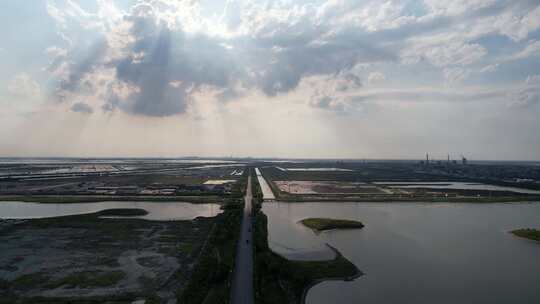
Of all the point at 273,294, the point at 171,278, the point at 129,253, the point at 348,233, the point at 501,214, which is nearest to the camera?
the point at 273,294

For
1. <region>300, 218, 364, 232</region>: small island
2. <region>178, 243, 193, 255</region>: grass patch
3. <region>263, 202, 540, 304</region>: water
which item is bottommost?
Result: <region>263, 202, 540, 304</region>: water

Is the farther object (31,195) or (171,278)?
(31,195)

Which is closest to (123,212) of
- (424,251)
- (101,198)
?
(101,198)

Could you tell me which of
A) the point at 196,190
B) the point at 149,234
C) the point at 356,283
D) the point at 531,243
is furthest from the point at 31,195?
the point at 531,243

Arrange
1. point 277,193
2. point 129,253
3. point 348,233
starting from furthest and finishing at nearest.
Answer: point 277,193
point 348,233
point 129,253

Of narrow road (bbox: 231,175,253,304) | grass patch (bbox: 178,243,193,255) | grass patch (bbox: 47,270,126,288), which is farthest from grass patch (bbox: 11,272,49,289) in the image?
narrow road (bbox: 231,175,253,304)

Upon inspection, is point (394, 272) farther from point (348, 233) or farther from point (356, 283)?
point (348, 233)

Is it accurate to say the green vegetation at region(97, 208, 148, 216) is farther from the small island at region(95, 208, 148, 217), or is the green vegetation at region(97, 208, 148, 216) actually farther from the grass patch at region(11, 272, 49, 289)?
the grass patch at region(11, 272, 49, 289)
